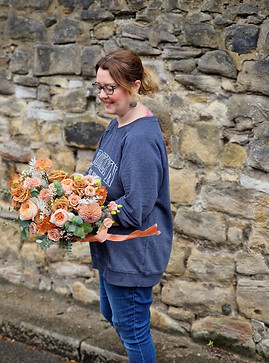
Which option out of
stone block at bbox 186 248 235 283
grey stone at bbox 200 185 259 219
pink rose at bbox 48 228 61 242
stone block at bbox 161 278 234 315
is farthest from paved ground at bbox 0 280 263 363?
pink rose at bbox 48 228 61 242

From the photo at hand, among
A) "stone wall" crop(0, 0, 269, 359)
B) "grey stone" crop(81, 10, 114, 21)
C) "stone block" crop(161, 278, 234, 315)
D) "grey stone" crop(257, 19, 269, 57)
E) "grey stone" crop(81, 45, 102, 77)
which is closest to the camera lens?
"grey stone" crop(257, 19, 269, 57)

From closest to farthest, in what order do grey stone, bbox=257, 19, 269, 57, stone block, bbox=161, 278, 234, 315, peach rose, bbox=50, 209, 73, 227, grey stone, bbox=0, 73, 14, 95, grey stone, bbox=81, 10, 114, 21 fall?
peach rose, bbox=50, 209, 73, 227 → grey stone, bbox=257, 19, 269, 57 → stone block, bbox=161, 278, 234, 315 → grey stone, bbox=81, 10, 114, 21 → grey stone, bbox=0, 73, 14, 95

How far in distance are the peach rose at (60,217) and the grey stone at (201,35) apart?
1407 millimetres

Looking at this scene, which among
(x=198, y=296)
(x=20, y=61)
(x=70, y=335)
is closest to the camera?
(x=198, y=296)

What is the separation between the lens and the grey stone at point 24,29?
3.50m

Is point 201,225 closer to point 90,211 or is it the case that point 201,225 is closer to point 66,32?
point 90,211

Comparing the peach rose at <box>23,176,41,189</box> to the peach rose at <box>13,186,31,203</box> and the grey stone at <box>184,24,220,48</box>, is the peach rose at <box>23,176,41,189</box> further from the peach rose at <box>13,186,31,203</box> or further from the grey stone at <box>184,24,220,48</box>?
the grey stone at <box>184,24,220,48</box>

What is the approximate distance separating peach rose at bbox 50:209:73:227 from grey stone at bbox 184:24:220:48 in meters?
1.41

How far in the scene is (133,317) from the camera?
2385 millimetres

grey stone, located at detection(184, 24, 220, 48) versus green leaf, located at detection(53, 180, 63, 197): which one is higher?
grey stone, located at detection(184, 24, 220, 48)

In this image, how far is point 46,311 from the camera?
368 cm

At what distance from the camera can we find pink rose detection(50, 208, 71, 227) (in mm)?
2111

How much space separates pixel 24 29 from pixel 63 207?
6.24ft

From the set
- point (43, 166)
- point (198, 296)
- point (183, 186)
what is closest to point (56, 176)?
point (43, 166)
